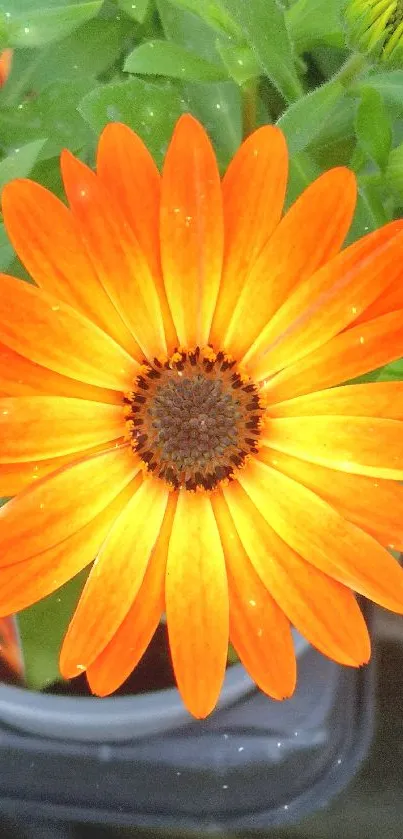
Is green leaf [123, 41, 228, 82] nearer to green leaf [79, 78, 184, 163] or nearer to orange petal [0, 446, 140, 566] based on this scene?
green leaf [79, 78, 184, 163]

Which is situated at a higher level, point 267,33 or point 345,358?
point 267,33

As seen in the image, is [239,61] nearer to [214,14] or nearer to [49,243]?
[214,14]

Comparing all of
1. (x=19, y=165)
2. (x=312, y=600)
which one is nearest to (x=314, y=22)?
(x=19, y=165)

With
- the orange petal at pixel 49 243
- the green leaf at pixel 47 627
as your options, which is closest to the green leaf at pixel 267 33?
the orange petal at pixel 49 243

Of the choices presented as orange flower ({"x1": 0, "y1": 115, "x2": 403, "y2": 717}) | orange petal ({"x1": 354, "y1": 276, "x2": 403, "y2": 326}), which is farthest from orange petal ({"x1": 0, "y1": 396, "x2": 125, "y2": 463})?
orange petal ({"x1": 354, "y1": 276, "x2": 403, "y2": 326})

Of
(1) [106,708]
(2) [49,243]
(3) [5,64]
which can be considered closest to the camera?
(2) [49,243]
